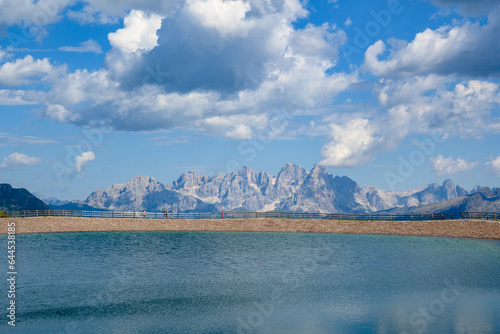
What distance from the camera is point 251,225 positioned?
97.2 m

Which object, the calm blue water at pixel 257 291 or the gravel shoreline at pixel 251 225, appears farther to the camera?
the gravel shoreline at pixel 251 225

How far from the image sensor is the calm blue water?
81.1ft

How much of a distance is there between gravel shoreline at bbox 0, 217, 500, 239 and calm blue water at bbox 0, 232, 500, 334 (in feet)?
81.8

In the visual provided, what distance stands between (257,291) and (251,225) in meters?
63.7

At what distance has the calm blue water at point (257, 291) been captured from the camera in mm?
24719

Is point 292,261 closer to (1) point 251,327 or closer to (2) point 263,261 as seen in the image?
(2) point 263,261

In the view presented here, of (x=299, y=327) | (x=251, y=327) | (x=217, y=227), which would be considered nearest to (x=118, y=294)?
(x=251, y=327)

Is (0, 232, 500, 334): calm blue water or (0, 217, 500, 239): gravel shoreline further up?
(0, 217, 500, 239): gravel shoreline

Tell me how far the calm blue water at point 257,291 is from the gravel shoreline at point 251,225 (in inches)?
982

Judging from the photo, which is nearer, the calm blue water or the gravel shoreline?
the calm blue water

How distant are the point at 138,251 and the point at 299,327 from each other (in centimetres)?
3876

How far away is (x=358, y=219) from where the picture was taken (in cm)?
9644

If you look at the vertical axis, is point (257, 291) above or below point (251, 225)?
below

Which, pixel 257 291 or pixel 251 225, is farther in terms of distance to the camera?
pixel 251 225
